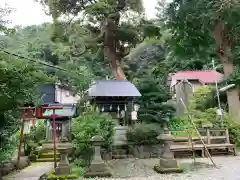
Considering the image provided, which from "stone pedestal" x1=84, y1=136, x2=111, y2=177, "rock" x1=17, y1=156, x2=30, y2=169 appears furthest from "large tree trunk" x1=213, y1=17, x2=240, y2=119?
"rock" x1=17, y1=156, x2=30, y2=169

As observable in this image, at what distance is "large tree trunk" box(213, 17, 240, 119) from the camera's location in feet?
37.7

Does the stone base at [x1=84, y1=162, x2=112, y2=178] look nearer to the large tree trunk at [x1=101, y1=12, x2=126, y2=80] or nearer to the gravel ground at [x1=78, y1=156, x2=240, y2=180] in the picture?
the gravel ground at [x1=78, y1=156, x2=240, y2=180]

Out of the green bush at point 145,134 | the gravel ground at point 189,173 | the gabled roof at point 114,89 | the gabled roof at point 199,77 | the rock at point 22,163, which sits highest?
the gabled roof at point 199,77

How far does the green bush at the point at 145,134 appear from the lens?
10.9 metres

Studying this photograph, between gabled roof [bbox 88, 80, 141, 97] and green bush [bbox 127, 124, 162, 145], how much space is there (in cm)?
269

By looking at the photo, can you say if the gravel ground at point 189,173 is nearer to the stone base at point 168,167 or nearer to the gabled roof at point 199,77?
the stone base at point 168,167

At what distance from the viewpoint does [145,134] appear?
10977 mm

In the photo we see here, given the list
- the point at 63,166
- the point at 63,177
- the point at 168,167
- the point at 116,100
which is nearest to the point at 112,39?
the point at 116,100

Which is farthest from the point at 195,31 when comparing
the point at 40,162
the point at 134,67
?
the point at 134,67

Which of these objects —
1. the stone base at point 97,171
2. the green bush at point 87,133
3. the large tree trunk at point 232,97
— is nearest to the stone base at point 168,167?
the stone base at point 97,171

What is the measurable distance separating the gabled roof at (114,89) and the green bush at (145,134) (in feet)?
8.82

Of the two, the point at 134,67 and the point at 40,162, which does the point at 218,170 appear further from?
the point at 134,67

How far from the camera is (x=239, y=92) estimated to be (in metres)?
12.3

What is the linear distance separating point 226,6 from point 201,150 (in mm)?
6387
